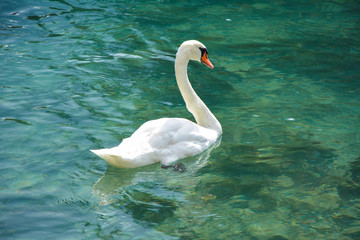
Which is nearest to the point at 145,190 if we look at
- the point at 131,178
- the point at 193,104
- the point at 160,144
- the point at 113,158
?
the point at 131,178

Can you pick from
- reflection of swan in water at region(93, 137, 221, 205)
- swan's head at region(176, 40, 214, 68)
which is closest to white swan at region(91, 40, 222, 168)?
swan's head at region(176, 40, 214, 68)

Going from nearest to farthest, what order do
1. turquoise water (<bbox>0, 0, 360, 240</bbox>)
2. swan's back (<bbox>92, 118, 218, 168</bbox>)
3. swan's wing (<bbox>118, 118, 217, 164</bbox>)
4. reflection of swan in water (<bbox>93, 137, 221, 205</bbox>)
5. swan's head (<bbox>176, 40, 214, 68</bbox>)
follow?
turquoise water (<bbox>0, 0, 360, 240</bbox>)
reflection of swan in water (<bbox>93, 137, 221, 205</bbox>)
swan's back (<bbox>92, 118, 218, 168</bbox>)
swan's wing (<bbox>118, 118, 217, 164</bbox>)
swan's head (<bbox>176, 40, 214, 68</bbox>)

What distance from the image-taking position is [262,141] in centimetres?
738

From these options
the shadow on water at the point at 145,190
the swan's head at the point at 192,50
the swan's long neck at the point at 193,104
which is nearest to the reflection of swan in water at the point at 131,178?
the shadow on water at the point at 145,190

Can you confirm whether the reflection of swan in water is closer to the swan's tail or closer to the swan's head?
the swan's tail

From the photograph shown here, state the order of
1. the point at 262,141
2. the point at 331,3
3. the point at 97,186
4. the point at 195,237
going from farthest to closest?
1. the point at 331,3
2. the point at 262,141
3. the point at 97,186
4. the point at 195,237

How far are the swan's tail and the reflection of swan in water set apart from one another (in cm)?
13

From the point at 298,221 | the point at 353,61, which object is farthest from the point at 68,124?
the point at 353,61

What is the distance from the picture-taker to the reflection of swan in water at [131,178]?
5871 mm

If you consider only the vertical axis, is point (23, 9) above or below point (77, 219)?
above

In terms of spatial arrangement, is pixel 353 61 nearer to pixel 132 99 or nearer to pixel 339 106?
pixel 339 106

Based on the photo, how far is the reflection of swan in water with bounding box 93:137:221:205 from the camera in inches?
231

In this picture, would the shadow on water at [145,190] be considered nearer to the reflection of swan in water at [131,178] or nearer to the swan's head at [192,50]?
the reflection of swan in water at [131,178]

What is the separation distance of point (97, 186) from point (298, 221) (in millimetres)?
2380
